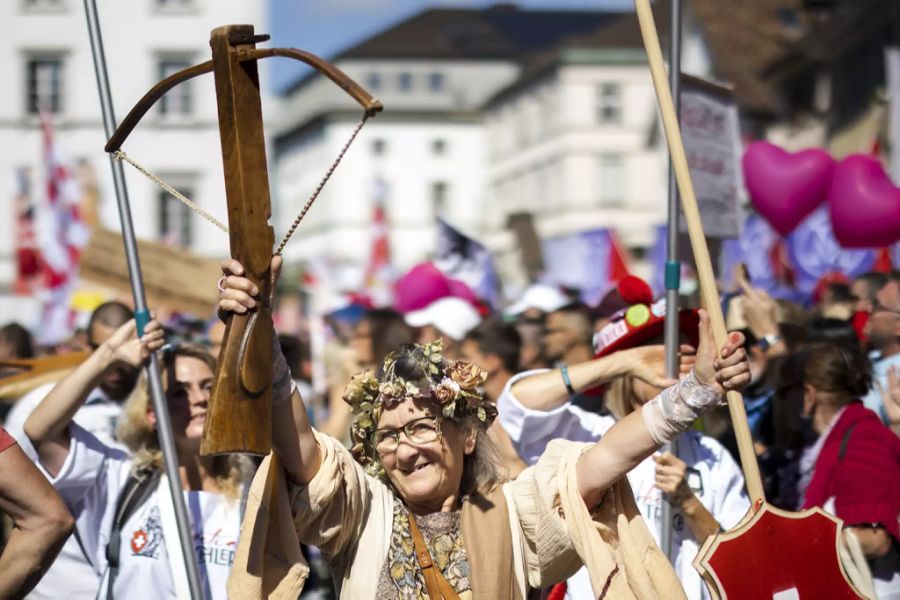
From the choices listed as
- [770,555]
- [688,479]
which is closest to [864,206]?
[688,479]

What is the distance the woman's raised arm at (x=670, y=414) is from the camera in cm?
382

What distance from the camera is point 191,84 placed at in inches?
1768

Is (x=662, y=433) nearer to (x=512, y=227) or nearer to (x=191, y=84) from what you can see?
(x=512, y=227)

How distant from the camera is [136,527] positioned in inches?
203

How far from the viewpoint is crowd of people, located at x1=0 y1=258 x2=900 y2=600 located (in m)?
3.83

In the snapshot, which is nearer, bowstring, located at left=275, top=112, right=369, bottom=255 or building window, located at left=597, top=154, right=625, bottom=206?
bowstring, located at left=275, top=112, right=369, bottom=255

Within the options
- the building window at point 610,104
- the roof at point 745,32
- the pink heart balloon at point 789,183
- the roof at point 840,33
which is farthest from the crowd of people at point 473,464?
the building window at point 610,104

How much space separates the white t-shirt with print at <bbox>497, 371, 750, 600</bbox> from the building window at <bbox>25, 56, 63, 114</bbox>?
41.7 meters

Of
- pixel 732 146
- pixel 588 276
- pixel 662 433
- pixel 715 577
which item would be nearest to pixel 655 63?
pixel 662 433

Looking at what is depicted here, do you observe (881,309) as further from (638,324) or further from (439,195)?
(439,195)

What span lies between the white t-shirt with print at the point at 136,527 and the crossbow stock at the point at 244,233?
1776 millimetres

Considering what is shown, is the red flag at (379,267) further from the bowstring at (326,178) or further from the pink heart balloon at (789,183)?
the bowstring at (326,178)

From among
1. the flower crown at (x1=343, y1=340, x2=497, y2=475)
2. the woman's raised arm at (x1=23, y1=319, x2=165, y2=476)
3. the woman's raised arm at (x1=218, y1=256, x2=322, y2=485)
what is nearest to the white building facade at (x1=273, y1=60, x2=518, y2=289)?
the woman's raised arm at (x1=23, y1=319, x2=165, y2=476)

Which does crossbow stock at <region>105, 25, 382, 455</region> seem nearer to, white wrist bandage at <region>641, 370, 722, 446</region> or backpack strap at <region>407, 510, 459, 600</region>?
backpack strap at <region>407, 510, 459, 600</region>
